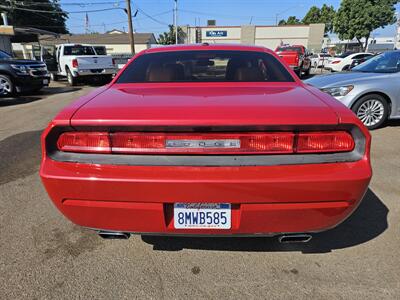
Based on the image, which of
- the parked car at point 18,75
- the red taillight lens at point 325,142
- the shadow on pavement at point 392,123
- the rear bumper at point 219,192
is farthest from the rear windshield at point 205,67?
the parked car at point 18,75

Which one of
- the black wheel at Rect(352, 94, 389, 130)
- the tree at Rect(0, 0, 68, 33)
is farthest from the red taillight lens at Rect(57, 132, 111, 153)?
the tree at Rect(0, 0, 68, 33)

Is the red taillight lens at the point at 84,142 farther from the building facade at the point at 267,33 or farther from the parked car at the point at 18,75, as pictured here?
the building facade at the point at 267,33

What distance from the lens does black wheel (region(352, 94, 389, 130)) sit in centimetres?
586

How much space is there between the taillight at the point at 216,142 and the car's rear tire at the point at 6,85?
33.1 ft

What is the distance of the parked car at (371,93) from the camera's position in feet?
19.0

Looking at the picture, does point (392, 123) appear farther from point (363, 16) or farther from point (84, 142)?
point (363, 16)

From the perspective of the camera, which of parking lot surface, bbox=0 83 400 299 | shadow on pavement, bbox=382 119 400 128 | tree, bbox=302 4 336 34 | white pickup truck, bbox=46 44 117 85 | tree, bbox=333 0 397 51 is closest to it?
parking lot surface, bbox=0 83 400 299

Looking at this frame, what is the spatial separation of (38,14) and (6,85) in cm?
4980

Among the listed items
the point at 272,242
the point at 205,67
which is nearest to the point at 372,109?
the point at 205,67

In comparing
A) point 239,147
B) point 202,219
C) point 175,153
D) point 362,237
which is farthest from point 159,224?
point 362,237

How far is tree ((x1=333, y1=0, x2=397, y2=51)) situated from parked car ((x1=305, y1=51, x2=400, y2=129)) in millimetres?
31745

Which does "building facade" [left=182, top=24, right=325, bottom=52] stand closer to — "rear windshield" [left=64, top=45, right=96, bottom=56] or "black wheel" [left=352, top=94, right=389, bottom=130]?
"rear windshield" [left=64, top=45, right=96, bottom=56]

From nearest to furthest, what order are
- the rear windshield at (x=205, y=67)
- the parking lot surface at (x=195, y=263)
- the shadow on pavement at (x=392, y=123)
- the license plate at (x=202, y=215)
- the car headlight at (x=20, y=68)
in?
the license plate at (x=202, y=215), the parking lot surface at (x=195, y=263), the rear windshield at (x=205, y=67), the shadow on pavement at (x=392, y=123), the car headlight at (x=20, y=68)

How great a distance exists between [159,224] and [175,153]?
0.45m
